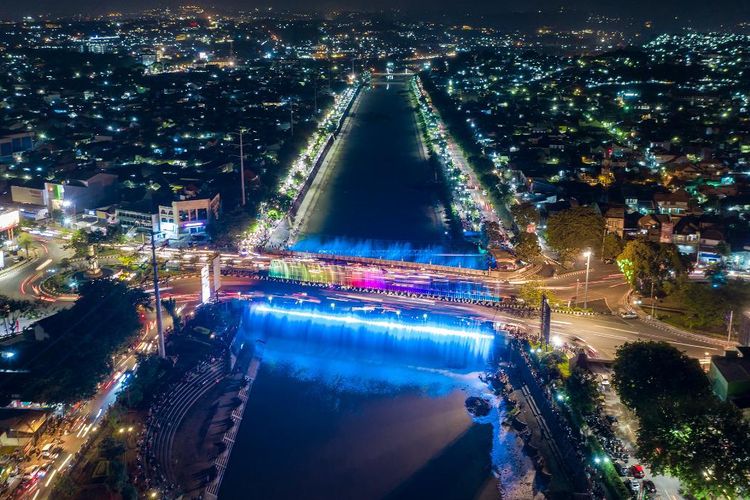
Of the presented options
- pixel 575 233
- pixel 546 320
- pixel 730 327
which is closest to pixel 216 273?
pixel 546 320

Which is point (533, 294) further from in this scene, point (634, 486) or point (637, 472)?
point (634, 486)

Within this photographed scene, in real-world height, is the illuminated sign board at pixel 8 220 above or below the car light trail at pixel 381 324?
above

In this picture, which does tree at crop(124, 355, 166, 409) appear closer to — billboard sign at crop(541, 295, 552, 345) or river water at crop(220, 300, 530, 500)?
river water at crop(220, 300, 530, 500)

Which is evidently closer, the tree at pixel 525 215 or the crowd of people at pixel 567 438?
the crowd of people at pixel 567 438

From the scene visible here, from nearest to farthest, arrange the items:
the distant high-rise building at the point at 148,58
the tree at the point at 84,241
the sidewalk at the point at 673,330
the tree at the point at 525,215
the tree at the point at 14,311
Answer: the sidewalk at the point at 673,330
the tree at the point at 14,311
the tree at the point at 84,241
the tree at the point at 525,215
the distant high-rise building at the point at 148,58

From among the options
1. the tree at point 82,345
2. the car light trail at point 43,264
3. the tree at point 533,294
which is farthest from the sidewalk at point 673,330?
the car light trail at point 43,264

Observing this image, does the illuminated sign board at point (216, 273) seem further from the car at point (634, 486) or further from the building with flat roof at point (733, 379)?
the building with flat roof at point (733, 379)
